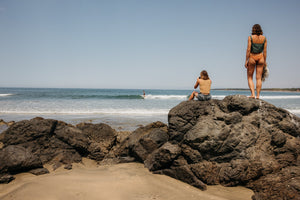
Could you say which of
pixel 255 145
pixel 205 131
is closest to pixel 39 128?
pixel 205 131

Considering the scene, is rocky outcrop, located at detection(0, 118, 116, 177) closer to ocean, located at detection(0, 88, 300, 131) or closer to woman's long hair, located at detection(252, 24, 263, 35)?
ocean, located at detection(0, 88, 300, 131)

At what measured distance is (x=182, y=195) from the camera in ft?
12.0

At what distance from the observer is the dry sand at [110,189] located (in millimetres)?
3535

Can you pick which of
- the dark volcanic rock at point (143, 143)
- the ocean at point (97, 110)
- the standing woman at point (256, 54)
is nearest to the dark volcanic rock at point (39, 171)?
the dark volcanic rock at point (143, 143)

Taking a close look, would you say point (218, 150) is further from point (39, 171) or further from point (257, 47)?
point (39, 171)

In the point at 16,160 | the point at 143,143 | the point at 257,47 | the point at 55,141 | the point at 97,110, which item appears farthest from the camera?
the point at 97,110

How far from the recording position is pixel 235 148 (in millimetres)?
4148

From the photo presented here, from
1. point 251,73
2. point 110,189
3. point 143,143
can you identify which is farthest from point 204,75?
point 110,189

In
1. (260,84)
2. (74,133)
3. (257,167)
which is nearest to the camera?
(257,167)

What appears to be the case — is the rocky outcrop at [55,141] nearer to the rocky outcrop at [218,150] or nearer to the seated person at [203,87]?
the rocky outcrop at [218,150]

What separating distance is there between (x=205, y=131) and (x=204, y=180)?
100 centimetres

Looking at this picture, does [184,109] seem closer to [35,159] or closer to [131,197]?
[131,197]

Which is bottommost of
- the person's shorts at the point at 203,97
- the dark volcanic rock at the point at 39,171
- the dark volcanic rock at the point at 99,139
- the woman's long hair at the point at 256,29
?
the dark volcanic rock at the point at 39,171

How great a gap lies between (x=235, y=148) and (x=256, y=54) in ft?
9.13
